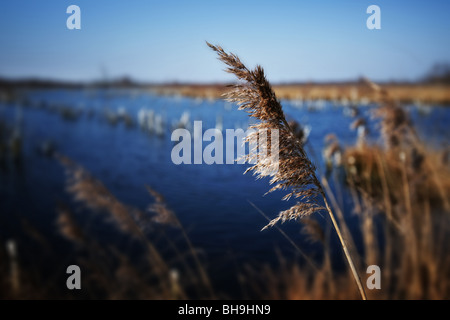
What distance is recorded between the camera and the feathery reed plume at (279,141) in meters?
1.29

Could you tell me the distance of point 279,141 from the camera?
4.47 ft

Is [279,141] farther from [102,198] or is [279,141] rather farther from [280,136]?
[102,198]

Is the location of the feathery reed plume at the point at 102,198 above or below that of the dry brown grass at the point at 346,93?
below

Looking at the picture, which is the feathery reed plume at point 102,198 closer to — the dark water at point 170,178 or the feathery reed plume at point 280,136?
the dark water at point 170,178

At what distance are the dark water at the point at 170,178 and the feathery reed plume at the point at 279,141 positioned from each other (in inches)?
10.8

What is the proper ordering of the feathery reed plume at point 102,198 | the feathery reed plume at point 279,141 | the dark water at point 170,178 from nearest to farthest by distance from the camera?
the feathery reed plume at point 279,141, the feathery reed plume at point 102,198, the dark water at point 170,178

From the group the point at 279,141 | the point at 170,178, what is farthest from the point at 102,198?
the point at 170,178

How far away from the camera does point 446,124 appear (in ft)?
22.3

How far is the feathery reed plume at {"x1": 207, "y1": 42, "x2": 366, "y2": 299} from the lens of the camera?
129 centimetres

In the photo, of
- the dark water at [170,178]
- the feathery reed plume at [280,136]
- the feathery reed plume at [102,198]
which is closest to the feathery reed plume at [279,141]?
the feathery reed plume at [280,136]

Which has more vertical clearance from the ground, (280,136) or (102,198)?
(280,136)

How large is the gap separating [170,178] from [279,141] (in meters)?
5.19

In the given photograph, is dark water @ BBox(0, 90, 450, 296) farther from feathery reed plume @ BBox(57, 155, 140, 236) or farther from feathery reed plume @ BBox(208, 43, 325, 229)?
feathery reed plume @ BBox(57, 155, 140, 236)
